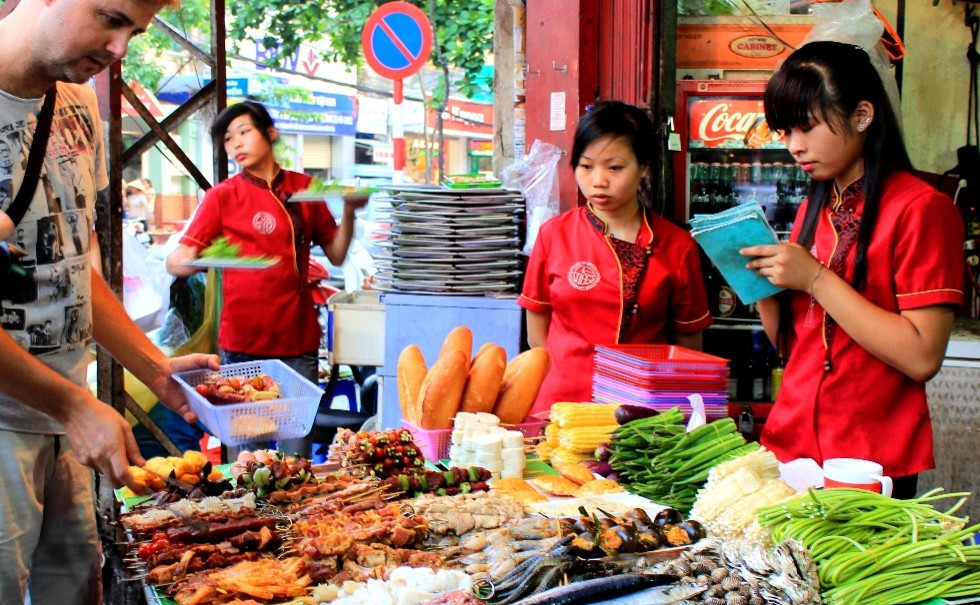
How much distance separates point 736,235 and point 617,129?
1.01 m

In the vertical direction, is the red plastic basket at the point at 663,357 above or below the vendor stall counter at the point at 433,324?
Answer: above

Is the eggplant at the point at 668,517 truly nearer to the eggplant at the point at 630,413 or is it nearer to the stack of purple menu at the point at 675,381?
the eggplant at the point at 630,413

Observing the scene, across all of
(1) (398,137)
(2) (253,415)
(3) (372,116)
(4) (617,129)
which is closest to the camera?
(2) (253,415)

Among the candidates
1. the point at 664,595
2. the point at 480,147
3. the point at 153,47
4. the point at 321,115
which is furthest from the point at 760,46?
the point at 480,147

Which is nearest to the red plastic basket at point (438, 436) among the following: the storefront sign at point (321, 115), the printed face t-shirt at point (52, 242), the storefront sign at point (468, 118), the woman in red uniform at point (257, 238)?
the printed face t-shirt at point (52, 242)

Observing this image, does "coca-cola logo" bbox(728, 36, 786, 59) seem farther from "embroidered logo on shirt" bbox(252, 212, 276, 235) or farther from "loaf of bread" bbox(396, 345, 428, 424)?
"loaf of bread" bbox(396, 345, 428, 424)

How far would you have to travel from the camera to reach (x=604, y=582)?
1974 mm

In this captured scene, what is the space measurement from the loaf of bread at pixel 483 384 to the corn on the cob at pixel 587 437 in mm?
330

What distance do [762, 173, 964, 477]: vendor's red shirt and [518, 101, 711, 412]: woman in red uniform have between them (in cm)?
85

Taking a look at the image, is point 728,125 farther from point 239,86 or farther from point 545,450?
point 239,86

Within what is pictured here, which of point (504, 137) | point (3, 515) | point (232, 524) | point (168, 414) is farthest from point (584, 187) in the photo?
point (168, 414)

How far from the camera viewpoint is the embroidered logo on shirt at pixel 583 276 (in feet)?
12.1

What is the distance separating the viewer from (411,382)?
3.26 metres

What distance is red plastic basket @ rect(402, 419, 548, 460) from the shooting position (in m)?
3.07
